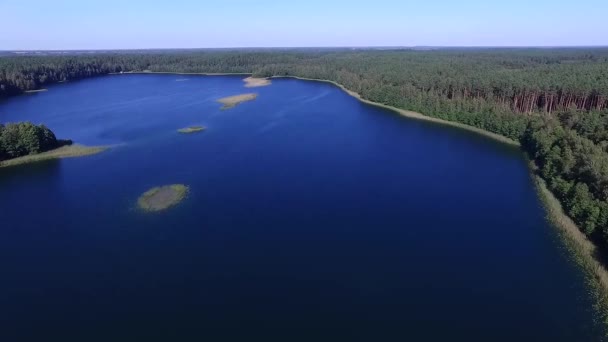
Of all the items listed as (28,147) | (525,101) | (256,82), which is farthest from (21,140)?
(256,82)

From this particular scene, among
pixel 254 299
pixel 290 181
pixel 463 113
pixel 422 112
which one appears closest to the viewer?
pixel 254 299

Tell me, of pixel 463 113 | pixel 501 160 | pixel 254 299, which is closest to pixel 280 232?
pixel 254 299

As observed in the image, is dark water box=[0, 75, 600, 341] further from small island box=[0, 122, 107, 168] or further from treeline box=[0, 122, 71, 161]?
treeline box=[0, 122, 71, 161]

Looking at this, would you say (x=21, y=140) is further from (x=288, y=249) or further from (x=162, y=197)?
(x=288, y=249)

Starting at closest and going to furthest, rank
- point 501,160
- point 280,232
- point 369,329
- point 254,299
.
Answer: point 369,329, point 254,299, point 280,232, point 501,160

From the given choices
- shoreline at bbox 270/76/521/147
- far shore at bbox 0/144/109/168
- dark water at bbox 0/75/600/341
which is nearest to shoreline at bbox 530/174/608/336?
dark water at bbox 0/75/600/341

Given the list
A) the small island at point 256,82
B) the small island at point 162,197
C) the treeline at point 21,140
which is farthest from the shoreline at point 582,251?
the small island at point 256,82

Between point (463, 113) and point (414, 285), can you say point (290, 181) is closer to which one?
point (414, 285)

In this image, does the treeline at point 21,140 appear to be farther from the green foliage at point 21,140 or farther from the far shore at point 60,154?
the far shore at point 60,154
